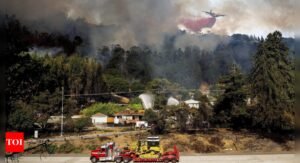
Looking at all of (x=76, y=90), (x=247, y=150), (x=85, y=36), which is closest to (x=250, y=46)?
(x=85, y=36)

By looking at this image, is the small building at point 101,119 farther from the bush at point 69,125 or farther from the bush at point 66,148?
the bush at point 66,148

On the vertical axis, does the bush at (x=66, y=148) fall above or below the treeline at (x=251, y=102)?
below

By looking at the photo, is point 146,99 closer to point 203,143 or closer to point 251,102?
point 251,102

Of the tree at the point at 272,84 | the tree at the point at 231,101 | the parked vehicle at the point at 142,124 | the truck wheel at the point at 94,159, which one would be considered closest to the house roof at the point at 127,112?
the parked vehicle at the point at 142,124

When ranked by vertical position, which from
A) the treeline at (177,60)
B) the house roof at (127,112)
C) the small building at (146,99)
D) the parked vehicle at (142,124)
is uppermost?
the treeline at (177,60)

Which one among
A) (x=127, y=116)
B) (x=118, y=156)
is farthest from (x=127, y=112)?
(x=118, y=156)
